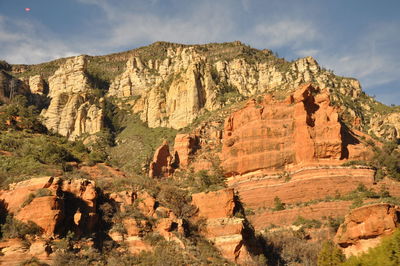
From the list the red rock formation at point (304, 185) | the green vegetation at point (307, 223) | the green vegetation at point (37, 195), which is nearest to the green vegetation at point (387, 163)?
the red rock formation at point (304, 185)

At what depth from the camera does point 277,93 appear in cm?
8444

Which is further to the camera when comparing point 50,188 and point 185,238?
point 185,238

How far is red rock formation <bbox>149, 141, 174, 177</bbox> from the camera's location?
77531mm

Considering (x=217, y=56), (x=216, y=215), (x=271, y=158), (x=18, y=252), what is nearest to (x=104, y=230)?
(x=18, y=252)

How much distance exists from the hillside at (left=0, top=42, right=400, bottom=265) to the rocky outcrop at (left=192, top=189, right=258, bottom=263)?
0.10 metres

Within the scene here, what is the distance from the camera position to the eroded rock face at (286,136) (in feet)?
219

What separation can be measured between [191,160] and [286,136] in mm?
17891

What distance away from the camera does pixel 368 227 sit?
39.2 metres

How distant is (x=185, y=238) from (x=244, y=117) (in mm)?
41128

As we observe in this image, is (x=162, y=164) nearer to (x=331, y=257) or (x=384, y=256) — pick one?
(x=331, y=257)

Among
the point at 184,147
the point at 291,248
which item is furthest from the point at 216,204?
the point at 184,147

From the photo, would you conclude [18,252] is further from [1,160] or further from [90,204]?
[1,160]

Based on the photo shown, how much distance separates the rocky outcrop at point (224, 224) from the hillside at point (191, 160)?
0.34ft

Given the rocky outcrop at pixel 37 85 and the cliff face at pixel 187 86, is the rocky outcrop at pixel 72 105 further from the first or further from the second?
the rocky outcrop at pixel 37 85
